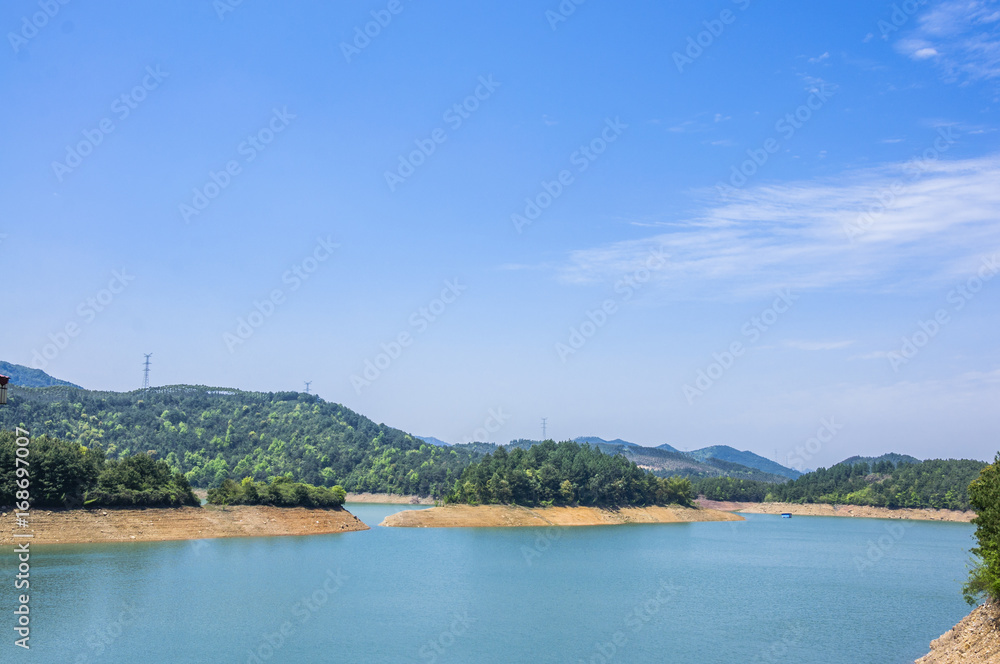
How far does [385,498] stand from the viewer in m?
133

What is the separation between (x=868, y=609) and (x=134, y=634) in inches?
1340

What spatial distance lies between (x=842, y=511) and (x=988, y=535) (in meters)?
132

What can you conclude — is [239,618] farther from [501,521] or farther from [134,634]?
[501,521]

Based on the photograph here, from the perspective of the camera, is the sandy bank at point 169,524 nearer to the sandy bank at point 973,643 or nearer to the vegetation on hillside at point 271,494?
the vegetation on hillside at point 271,494

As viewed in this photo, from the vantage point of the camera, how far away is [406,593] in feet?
127

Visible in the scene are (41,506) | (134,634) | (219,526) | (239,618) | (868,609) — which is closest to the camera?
(134,634)

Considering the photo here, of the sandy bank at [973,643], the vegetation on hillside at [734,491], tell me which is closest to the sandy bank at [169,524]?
the sandy bank at [973,643]

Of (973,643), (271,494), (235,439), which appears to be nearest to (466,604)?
(973,643)

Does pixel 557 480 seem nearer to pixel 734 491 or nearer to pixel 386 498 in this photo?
pixel 386 498

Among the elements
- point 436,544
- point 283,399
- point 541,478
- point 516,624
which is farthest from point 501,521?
point 283,399

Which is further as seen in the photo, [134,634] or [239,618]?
[239,618]

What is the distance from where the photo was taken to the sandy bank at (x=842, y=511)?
12700cm

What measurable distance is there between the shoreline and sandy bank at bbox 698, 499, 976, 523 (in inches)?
2785

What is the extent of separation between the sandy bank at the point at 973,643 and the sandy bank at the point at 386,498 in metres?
105
